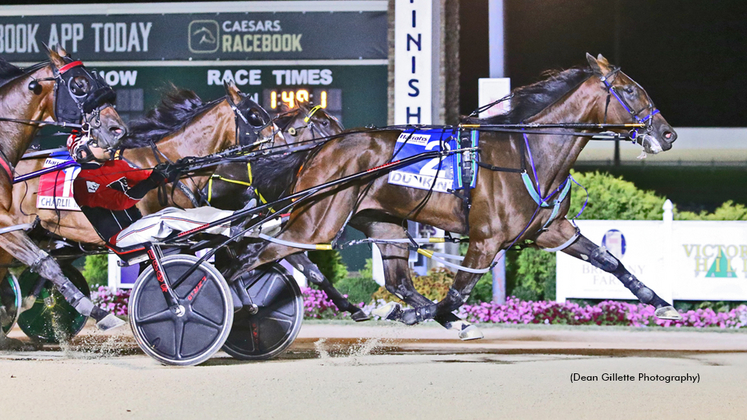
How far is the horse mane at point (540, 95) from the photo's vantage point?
5.91m

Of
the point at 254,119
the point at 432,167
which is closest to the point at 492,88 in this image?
the point at 254,119

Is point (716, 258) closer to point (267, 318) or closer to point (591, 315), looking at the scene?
point (591, 315)

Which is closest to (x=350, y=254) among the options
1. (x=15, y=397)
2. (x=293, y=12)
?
(x=293, y=12)

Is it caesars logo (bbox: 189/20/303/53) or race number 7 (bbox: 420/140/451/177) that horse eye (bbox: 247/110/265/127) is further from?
caesars logo (bbox: 189/20/303/53)

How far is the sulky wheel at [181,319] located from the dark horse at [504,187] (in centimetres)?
51

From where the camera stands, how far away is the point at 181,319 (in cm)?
507

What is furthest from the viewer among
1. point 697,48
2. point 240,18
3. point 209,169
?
point 697,48

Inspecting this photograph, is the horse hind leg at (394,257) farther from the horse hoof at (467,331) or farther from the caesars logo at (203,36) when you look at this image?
the caesars logo at (203,36)

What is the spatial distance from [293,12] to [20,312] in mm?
4679

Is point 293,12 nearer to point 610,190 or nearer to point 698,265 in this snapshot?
point 610,190

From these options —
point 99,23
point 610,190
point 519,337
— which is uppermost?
point 99,23

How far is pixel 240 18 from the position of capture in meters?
9.80

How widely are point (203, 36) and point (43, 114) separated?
4.74m

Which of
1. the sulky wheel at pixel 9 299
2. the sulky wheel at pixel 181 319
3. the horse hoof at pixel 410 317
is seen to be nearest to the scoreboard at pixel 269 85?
the sulky wheel at pixel 9 299
